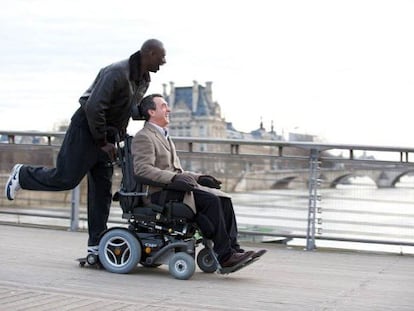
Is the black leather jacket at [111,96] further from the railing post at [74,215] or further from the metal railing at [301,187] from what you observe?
the railing post at [74,215]

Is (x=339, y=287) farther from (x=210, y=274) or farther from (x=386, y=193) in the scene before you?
(x=386, y=193)

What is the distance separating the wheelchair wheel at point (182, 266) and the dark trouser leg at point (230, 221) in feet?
1.04

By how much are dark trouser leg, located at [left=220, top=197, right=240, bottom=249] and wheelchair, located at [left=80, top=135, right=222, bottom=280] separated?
0.52 ft

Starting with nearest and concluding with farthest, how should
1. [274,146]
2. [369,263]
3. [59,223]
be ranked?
[369,263] < [274,146] < [59,223]

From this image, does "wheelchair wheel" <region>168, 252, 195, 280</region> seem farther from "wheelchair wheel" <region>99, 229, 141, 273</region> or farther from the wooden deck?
"wheelchair wheel" <region>99, 229, 141, 273</region>

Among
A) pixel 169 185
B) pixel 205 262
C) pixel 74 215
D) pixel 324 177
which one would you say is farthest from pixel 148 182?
pixel 74 215

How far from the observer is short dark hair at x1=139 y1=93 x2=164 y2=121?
6.17 metres

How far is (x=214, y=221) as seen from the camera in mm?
5867

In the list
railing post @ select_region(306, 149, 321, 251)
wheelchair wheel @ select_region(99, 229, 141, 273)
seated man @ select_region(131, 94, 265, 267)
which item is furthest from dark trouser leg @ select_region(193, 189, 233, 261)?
railing post @ select_region(306, 149, 321, 251)

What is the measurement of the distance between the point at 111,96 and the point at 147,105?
0.27 metres

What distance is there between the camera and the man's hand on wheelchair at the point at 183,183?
5848 millimetres

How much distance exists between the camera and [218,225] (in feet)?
19.2

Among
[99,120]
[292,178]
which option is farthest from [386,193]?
[99,120]

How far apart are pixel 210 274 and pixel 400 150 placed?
2779 mm
